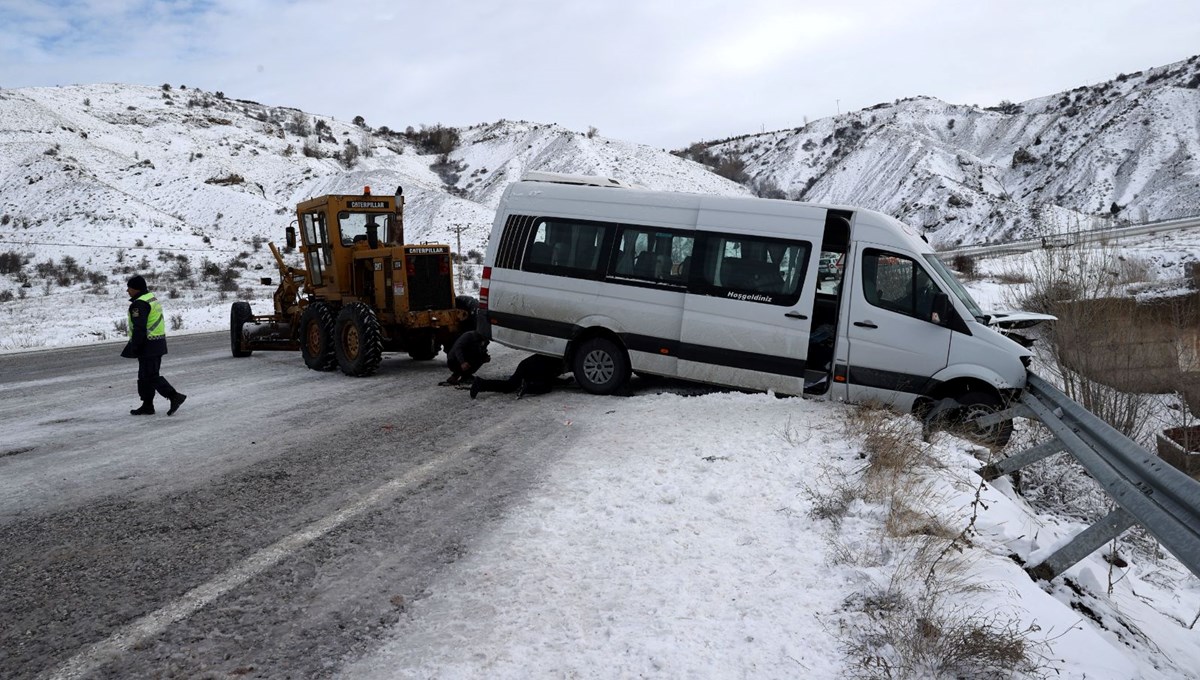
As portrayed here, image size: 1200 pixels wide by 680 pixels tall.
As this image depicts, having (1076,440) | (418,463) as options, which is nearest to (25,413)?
(418,463)

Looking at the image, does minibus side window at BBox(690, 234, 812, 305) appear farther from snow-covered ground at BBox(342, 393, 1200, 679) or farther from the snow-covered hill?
the snow-covered hill

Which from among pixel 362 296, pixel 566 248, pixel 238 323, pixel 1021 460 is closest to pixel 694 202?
pixel 566 248

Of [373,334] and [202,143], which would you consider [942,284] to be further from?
[202,143]

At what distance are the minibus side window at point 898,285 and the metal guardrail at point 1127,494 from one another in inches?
93.5

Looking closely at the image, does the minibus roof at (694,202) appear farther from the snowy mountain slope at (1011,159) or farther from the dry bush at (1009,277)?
the snowy mountain slope at (1011,159)

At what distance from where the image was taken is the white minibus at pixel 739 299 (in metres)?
8.19

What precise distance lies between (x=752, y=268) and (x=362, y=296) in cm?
717

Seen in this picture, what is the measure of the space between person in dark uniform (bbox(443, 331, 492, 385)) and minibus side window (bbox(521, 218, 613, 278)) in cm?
157

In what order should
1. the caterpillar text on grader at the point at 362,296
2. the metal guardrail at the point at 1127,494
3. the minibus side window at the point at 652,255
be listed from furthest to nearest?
the caterpillar text on grader at the point at 362,296 → the minibus side window at the point at 652,255 → the metal guardrail at the point at 1127,494

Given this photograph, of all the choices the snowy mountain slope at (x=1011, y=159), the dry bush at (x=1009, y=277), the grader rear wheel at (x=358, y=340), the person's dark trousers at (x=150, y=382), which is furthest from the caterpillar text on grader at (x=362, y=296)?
the snowy mountain slope at (x=1011, y=159)

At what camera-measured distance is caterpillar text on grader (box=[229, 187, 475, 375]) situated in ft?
38.3

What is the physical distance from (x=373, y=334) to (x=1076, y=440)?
918 centimetres

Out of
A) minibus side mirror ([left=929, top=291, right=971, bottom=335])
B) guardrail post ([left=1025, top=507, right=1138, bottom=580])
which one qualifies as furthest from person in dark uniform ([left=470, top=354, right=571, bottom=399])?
guardrail post ([left=1025, top=507, right=1138, bottom=580])

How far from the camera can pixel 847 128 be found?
249 feet
